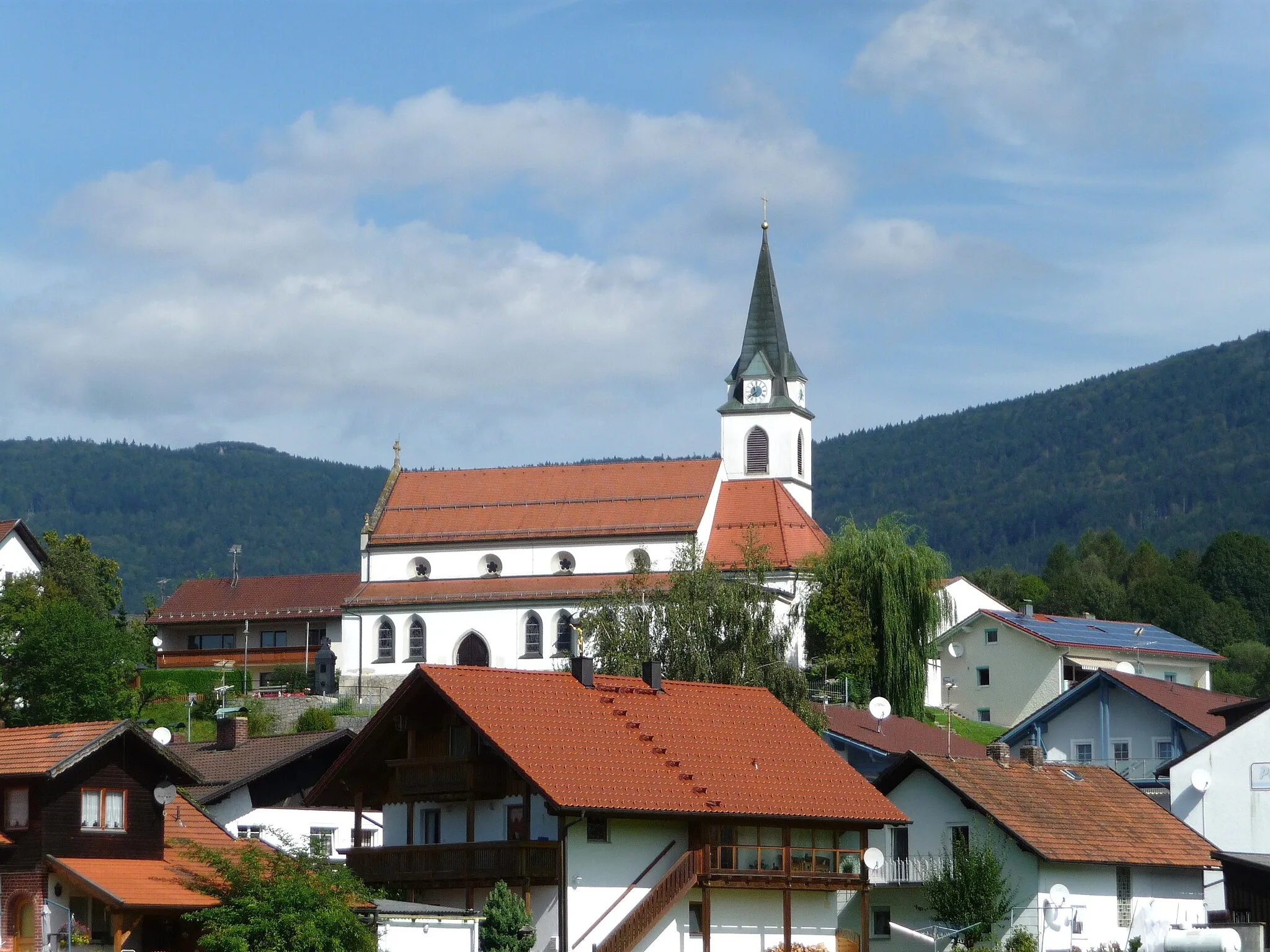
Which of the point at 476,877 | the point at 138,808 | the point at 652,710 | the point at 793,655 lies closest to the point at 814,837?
the point at 652,710

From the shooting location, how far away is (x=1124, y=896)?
42969mm

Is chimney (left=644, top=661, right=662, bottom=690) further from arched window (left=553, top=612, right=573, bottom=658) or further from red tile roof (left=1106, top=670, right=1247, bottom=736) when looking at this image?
arched window (left=553, top=612, right=573, bottom=658)

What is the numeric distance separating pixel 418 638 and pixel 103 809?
5148cm

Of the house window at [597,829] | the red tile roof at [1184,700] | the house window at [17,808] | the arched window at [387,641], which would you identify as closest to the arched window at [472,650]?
the arched window at [387,641]

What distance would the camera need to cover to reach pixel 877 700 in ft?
174

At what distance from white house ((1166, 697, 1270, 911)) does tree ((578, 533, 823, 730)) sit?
10.8 m

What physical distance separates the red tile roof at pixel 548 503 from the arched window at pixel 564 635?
3.96 m

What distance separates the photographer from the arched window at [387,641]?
86375mm

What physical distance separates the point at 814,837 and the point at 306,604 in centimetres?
5874

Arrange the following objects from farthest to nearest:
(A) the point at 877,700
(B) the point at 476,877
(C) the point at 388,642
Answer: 1. (C) the point at 388,642
2. (A) the point at 877,700
3. (B) the point at 476,877

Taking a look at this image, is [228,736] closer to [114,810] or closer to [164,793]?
[164,793]

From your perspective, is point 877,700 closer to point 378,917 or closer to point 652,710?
point 652,710

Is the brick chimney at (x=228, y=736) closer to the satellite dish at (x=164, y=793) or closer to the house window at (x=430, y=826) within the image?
the house window at (x=430, y=826)

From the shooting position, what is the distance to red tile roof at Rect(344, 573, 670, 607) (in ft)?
281
